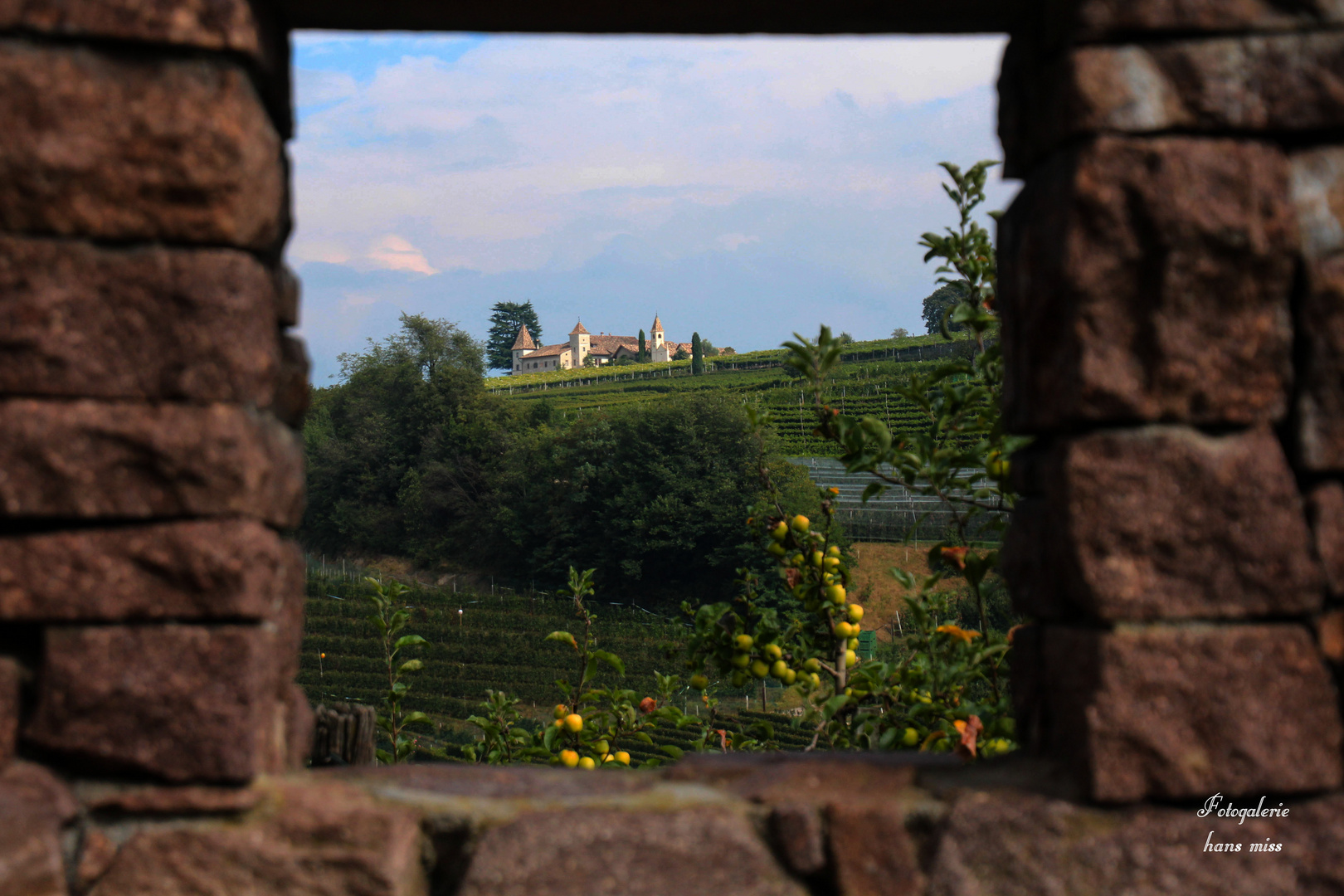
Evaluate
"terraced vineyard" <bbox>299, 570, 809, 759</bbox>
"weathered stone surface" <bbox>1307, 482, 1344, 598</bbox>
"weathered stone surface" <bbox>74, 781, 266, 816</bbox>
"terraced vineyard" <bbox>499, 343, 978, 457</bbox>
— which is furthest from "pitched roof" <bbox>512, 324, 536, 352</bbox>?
"weathered stone surface" <bbox>1307, 482, 1344, 598</bbox>

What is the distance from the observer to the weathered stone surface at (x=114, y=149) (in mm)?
1451

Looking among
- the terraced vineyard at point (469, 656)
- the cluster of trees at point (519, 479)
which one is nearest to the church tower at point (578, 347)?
the cluster of trees at point (519, 479)

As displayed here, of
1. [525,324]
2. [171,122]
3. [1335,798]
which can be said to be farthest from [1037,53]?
[525,324]

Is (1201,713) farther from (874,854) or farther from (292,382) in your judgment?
(292,382)

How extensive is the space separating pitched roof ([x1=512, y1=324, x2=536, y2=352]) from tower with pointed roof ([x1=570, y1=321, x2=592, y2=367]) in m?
4.19

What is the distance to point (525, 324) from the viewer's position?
99.4 metres

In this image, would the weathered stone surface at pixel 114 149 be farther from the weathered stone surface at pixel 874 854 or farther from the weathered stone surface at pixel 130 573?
the weathered stone surface at pixel 874 854

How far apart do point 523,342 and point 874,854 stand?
9697 centimetres

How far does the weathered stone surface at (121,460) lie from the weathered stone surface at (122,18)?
572mm

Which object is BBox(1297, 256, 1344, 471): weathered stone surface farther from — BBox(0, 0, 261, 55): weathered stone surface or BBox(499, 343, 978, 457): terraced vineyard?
BBox(499, 343, 978, 457): terraced vineyard

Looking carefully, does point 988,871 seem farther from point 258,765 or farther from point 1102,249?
point 258,765

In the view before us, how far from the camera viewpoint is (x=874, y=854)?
151cm

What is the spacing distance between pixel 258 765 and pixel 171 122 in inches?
40.4

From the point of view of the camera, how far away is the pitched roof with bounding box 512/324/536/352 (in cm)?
9619
